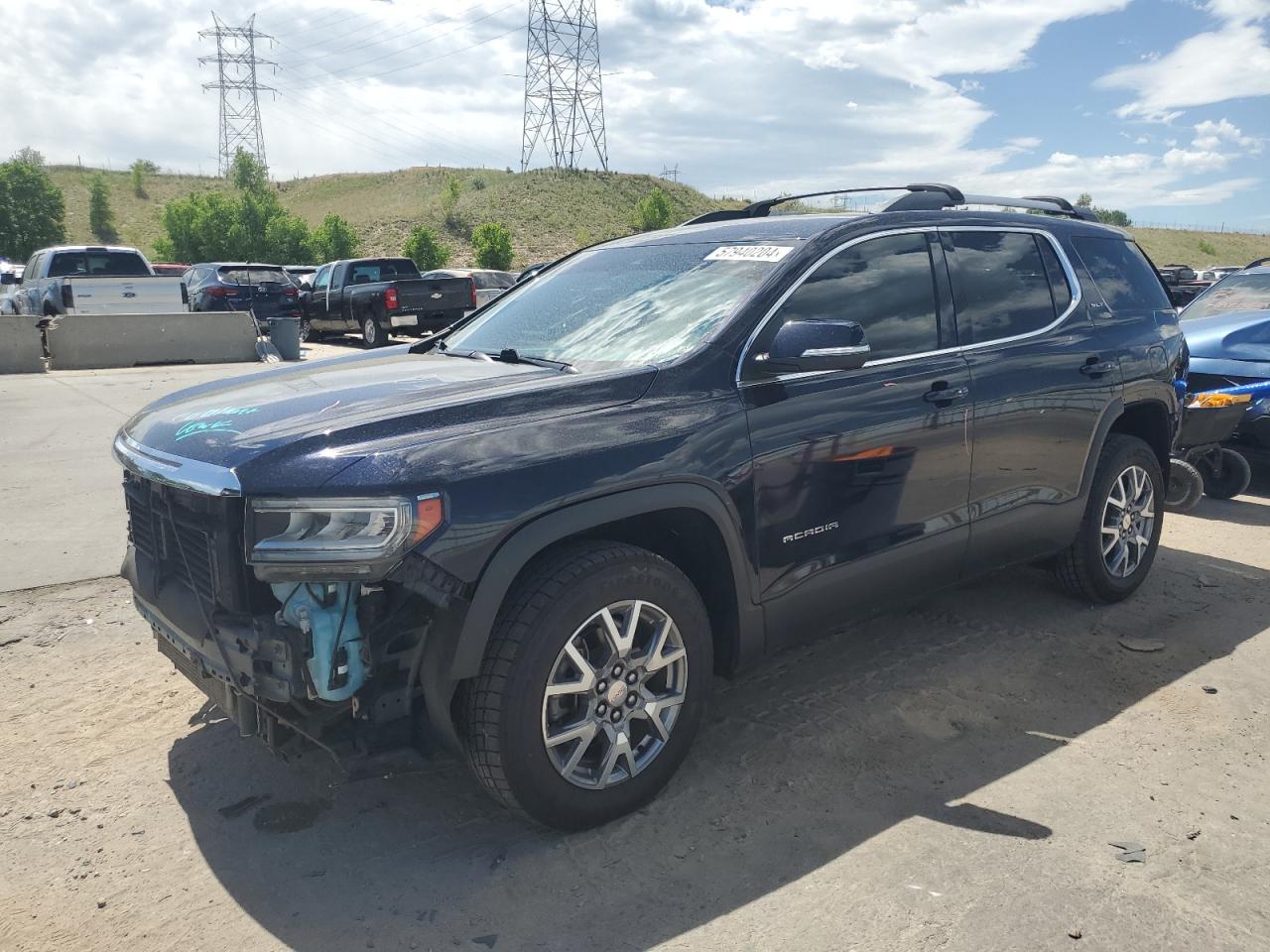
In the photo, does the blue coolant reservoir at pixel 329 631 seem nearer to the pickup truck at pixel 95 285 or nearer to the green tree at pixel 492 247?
the pickup truck at pixel 95 285

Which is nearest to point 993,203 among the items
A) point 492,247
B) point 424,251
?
point 492,247

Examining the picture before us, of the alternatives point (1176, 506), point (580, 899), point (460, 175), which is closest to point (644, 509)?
point (580, 899)

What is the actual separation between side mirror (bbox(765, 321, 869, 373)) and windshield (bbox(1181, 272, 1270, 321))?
7.00m

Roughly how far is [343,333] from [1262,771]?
2052cm

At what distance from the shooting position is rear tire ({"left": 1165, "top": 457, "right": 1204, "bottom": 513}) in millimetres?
6664

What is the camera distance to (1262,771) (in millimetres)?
3508

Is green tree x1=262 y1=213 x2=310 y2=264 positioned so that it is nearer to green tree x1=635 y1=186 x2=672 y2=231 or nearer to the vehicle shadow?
green tree x1=635 y1=186 x2=672 y2=231

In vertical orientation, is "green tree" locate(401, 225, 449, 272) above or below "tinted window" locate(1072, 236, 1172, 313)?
above

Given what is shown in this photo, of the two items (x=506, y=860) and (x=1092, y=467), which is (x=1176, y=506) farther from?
(x=506, y=860)

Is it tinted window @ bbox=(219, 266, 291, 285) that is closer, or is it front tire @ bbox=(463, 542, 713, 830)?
front tire @ bbox=(463, 542, 713, 830)

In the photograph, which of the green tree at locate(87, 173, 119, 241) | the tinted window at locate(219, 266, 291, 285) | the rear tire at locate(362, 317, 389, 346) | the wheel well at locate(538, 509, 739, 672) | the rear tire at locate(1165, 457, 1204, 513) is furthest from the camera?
the green tree at locate(87, 173, 119, 241)

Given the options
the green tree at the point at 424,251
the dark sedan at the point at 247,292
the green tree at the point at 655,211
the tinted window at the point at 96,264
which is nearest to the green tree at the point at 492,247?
the green tree at the point at 424,251

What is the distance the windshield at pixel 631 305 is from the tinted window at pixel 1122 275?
2.13 meters

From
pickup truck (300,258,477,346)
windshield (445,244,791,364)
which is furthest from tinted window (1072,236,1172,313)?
Answer: pickup truck (300,258,477,346)
